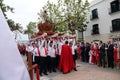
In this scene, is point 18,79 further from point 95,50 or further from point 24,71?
point 95,50

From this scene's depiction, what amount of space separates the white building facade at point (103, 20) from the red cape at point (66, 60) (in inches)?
653

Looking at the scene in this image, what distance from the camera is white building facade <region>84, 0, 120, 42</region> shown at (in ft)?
99.0

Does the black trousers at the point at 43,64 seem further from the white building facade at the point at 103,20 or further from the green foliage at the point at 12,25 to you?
the white building facade at the point at 103,20

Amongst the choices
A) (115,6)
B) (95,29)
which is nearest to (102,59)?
(115,6)

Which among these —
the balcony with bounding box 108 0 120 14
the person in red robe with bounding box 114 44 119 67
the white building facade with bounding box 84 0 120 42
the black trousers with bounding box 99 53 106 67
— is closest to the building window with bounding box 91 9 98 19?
the white building facade with bounding box 84 0 120 42

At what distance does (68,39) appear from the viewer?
13.6 meters

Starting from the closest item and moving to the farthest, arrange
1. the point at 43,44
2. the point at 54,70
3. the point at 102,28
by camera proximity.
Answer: the point at 43,44 < the point at 54,70 < the point at 102,28

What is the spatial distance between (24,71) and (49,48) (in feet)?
37.6

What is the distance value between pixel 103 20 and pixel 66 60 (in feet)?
71.1

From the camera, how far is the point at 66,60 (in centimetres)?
1277

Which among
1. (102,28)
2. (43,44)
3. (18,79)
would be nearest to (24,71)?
(18,79)

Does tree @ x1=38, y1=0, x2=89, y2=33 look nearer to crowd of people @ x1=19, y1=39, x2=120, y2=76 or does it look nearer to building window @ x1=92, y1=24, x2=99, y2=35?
building window @ x1=92, y1=24, x2=99, y2=35

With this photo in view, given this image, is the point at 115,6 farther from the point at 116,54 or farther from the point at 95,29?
the point at 116,54

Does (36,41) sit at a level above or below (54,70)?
above
